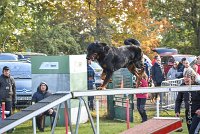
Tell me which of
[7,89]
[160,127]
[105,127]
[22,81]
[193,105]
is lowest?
[105,127]

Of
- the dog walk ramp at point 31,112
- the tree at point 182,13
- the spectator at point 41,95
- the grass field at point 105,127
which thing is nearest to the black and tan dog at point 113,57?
the dog walk ramp at point 31,112

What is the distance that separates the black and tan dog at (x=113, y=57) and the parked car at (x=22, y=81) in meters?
8.64

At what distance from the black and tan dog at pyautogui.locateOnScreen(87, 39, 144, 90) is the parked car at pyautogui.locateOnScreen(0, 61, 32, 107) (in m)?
8.64

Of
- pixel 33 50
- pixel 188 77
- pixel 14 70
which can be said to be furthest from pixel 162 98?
pixel 33 50

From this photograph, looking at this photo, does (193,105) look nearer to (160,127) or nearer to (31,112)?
(160,127)

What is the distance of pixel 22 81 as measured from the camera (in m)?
17.2

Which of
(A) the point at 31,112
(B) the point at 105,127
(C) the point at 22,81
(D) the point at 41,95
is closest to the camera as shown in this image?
(A) the point at 31,112

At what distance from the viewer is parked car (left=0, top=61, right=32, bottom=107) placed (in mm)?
16688

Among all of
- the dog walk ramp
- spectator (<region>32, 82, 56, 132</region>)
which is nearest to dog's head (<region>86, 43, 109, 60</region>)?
the dog walk ramp

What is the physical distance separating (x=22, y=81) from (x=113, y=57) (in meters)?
9.67

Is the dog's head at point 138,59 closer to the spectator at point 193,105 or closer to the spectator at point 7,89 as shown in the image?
the spectator at point 193,105

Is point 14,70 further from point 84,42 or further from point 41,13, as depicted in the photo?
point 84,42

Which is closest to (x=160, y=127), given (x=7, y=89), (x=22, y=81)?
(x=7, y=89)

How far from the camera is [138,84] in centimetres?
911
